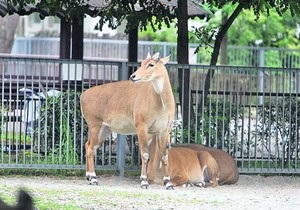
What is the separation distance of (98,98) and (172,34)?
30.9 metres

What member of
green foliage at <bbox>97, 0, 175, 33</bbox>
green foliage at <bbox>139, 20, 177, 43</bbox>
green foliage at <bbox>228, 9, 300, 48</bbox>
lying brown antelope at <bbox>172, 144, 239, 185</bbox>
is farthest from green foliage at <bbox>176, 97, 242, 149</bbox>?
green foliage at <bbox>139, 20, 177, 43</bbox>

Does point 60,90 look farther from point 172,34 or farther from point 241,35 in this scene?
point 172,34

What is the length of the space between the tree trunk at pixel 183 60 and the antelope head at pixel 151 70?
1361 mm

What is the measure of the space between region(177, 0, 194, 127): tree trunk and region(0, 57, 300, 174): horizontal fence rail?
0.05 feet

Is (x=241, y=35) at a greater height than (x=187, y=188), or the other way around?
(x=241, y=35)

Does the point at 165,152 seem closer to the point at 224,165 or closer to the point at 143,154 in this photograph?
the point at 143,154

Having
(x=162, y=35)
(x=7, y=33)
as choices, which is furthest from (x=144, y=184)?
(x=162, y=35)

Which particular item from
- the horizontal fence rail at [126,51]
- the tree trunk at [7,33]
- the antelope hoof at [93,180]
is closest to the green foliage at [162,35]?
the horizontal fence rail at [126,51]

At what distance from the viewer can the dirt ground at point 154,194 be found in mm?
12164

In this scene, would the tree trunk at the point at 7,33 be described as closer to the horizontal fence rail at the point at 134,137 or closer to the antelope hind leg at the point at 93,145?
the horizontal fence rail at the point at 134,137

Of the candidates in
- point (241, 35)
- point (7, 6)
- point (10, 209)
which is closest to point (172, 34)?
point (241, 35)

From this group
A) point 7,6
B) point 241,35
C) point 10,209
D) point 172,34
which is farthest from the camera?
point 172,34

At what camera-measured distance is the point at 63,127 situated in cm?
1538

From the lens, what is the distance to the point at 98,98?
586 inches
